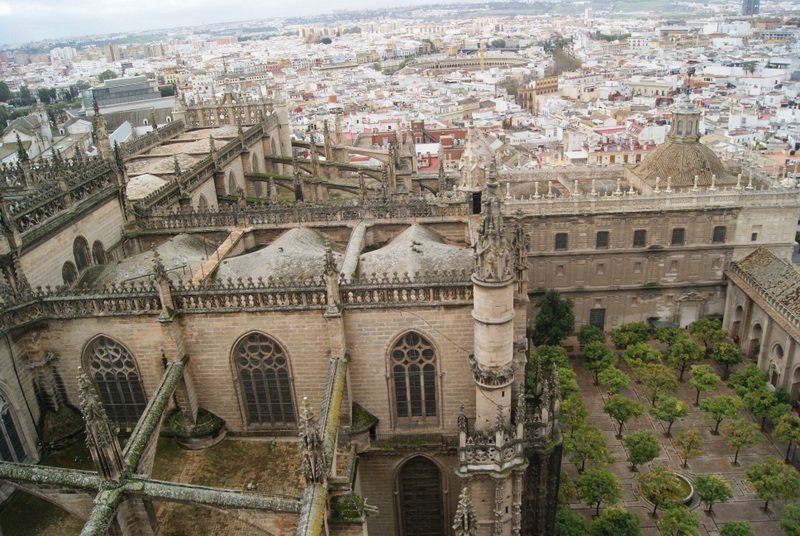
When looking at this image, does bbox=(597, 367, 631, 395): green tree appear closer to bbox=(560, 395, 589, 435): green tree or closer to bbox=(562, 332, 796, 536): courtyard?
bbox=(562, 332, 796, 536): courtyard

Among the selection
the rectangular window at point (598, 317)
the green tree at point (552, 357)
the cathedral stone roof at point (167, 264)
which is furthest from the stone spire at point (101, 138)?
the rectangular window at point (598, 317)

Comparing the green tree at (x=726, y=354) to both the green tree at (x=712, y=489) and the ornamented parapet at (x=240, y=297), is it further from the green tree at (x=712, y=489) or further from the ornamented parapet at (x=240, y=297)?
the ornamented parapet at (x=240, y=297)

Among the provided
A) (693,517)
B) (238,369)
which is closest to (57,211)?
(238,369)

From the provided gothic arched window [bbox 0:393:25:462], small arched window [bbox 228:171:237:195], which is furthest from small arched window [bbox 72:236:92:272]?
small arched window [bbox 228:171:237:195]

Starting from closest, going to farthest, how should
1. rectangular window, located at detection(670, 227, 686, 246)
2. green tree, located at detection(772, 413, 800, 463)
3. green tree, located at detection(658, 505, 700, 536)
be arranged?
green tree, located at detection(658, 505, 700, 536) < green tree, located at detection(772, 413, 800, 463) < rectangular window, located at detection(670, 227, 686, 246)

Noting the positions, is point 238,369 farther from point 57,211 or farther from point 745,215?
point 745,215

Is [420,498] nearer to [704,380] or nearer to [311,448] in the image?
[311,448]

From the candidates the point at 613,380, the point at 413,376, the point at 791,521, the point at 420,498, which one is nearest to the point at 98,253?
the point at 413,376
